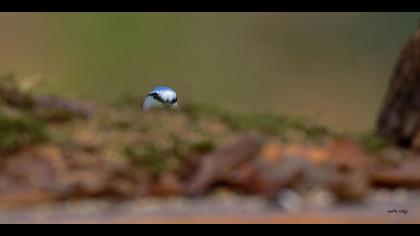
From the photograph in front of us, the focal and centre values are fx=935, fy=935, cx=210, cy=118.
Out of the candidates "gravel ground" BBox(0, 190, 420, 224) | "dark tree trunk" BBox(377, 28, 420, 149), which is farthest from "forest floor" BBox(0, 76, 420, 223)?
"dark tree trunk" BBox(377, 28, 420, 149)

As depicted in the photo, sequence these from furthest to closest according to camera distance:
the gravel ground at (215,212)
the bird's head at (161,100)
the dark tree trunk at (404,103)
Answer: the bird's head at (161,100) → the dark tree trunk at (404,103) → the gravel ground at (215,212)

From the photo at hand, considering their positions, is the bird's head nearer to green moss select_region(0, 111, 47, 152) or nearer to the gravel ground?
green moss select_region(0, 111, 47, 152)

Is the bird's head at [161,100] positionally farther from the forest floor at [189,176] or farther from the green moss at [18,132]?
the green moss at [18,132]

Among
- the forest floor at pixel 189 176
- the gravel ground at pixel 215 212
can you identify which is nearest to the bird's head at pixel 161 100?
the forest floor at pixel 189 176
